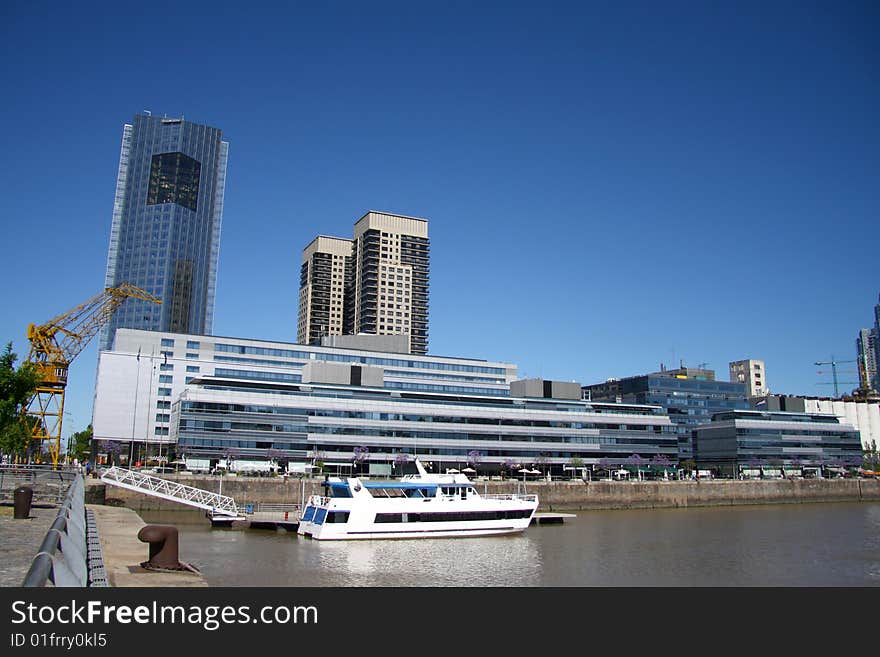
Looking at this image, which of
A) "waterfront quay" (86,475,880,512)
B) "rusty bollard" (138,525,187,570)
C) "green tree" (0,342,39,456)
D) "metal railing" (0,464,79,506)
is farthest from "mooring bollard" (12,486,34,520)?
"waterfront quay" (86,475,880,512)

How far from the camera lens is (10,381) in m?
68.0

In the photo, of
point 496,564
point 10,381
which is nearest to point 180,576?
point 496,564

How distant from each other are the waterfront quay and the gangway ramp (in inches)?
63.6

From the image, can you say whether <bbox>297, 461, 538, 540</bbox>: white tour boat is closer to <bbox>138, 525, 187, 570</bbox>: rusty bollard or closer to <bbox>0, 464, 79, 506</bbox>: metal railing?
<bbox>0, 464, 79, 506</bbox>: metal railing

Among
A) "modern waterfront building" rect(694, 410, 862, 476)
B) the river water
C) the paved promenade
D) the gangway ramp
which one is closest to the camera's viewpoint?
the paved promenade

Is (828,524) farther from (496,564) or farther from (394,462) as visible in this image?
(394,462)

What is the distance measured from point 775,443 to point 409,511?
14461 centimetres

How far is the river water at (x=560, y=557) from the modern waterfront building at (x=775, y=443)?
97.7 metres

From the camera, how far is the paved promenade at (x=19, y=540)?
22.1 meters

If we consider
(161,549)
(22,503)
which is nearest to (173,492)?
(22,503)

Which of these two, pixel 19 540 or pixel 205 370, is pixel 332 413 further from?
pixel 19 540

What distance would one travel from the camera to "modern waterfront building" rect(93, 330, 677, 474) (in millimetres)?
133625

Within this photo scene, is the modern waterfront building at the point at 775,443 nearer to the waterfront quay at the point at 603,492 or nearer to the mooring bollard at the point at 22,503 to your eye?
the waterfront quay at the point at 603,492
